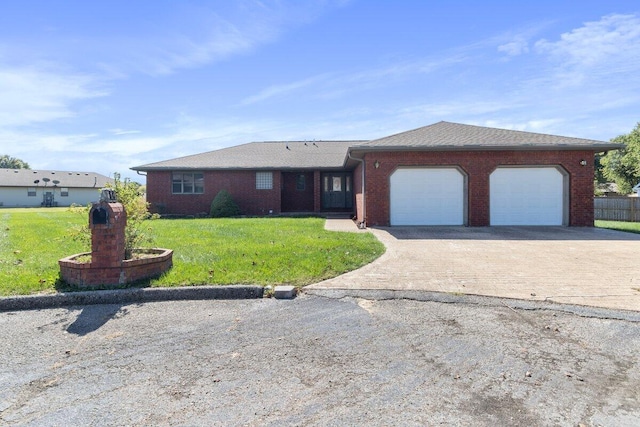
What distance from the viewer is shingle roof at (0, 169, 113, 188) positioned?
42656 mm

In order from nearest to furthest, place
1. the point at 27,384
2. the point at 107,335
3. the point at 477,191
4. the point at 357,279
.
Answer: the point at 27,384, the point at 107,335, the point at 357,279, the point at 477,191

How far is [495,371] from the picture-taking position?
2965 millimetres

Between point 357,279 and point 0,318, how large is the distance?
4.50 metres

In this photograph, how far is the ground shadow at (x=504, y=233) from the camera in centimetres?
1036

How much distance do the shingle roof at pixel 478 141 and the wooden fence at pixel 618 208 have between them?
22.5 feet

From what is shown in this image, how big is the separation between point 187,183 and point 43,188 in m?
35.0

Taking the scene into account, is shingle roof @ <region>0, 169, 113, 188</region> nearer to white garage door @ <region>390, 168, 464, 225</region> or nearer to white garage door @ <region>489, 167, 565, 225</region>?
white garage door @ <region>390, 168, 464, 225</region>

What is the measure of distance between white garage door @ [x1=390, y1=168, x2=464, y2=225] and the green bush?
847cm

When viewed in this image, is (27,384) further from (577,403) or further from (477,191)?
(477,191)

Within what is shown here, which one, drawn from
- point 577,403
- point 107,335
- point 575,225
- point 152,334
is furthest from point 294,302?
point 575,225

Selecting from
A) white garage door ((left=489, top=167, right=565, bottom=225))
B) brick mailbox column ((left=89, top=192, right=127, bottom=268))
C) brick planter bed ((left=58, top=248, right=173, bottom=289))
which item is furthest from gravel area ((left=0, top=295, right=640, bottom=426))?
white garage door ((left=489, top=167, right=565, bottom=225))

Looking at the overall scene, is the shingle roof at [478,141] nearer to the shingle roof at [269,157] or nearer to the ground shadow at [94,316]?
the shingle roof at [269,157]

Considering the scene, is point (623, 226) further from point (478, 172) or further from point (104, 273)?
point (104, 273)

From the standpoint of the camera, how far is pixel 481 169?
1305cm
